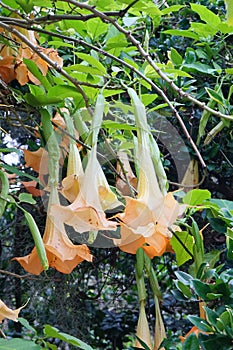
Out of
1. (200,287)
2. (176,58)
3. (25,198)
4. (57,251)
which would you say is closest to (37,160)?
(25,198)

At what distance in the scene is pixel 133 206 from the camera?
60cm

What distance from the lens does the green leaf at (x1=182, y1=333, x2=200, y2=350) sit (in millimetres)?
703

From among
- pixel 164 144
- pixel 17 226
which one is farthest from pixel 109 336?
pixel 164 144

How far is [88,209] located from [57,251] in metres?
0.09

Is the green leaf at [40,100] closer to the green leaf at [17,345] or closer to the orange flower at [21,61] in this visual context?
the orange flower at [21,61]

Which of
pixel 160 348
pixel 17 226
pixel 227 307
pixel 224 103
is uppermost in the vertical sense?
pixel 224 103

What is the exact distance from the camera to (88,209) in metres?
0.62

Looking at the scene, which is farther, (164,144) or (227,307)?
(164,144)

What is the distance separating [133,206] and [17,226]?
3.92 feet

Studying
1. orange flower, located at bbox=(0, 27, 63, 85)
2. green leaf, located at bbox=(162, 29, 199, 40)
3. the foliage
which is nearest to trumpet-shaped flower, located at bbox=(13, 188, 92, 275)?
the foliage

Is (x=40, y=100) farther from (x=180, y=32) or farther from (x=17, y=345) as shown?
(x=180, y=32)

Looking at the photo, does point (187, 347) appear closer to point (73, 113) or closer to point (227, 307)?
point (227, 307)

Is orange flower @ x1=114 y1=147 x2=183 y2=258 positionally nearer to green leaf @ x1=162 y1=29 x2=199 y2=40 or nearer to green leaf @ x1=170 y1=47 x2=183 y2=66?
green leaf @ x1=162 y1=29 x2=199 y2=40

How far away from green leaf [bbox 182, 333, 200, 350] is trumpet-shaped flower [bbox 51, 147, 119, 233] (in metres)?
0.21
